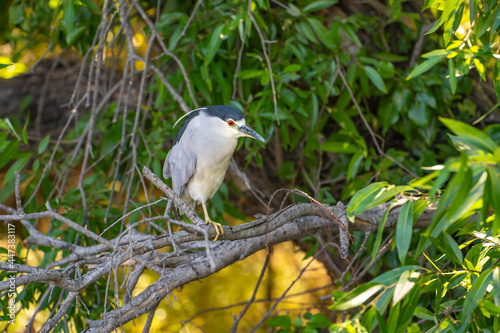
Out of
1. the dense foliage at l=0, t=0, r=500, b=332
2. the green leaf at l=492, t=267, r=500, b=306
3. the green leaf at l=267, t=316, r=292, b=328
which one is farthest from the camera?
the dense foliage at l=0, t=0, r=500, b=332

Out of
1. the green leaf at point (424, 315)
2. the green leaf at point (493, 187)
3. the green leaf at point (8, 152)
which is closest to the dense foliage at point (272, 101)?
the green leaf at point (8, 152)

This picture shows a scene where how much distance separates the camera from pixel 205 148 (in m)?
1.67

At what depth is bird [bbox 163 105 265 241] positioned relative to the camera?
163 centimetres

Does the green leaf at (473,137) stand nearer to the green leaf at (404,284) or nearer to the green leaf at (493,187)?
the green leaf at (493,187)

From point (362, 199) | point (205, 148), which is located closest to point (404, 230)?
point (362, 199)

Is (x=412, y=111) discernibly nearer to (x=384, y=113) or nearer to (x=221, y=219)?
(x=384, y=113)

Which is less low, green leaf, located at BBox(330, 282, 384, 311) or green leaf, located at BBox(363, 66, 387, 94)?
green leaf, located at BBox(363, 66, 387, 94)

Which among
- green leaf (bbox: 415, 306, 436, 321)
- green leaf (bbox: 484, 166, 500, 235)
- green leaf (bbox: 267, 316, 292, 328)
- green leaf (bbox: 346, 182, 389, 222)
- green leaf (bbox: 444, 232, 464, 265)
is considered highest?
green leaf (bbox: 484, 166, 500, 235)

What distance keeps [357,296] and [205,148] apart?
950 millimetres

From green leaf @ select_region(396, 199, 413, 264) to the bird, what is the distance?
791 mm

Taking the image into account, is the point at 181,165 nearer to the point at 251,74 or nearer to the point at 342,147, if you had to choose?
the point at 251,74

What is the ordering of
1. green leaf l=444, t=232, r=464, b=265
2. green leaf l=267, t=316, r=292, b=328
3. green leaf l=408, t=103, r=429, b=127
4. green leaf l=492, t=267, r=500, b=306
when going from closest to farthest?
green leaf l=492, t=267, r=500, b=306
green leaf l=444, t=232, r=464, b=265
green leaf l=267, t=316, r=292, b=328
green leaf l=408, t=103, r=429, b=127

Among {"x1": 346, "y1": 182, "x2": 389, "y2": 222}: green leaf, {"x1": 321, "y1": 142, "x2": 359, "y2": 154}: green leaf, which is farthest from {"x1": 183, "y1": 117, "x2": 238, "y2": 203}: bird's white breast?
{"x1": 346, "y1": 182, "x2": 389, "y2": 222}: green leaf

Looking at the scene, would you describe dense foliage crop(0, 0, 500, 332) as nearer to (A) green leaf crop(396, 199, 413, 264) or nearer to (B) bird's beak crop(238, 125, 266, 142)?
(B) bird's beak crop(238, 125, 266, 142)
